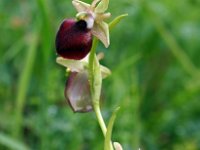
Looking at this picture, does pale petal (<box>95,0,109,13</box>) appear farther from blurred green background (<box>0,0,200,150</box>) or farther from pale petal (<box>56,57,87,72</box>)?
blurred green background (<box>0,0,200,150</box>)

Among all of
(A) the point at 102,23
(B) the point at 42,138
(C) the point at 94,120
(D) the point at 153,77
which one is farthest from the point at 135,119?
(A) the point at 102,23

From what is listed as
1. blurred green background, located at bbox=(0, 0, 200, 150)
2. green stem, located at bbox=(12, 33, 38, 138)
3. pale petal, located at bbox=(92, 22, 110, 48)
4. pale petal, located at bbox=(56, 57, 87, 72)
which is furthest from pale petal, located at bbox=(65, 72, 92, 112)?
green stem, located at bbox=(12, 33, 38, 138)

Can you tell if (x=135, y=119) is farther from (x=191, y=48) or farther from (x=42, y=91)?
(x=191, y=48)

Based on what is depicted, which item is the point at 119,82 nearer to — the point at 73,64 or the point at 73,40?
the point at 73,64

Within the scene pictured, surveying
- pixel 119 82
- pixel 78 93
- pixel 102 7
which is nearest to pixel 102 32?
pixel 102 7

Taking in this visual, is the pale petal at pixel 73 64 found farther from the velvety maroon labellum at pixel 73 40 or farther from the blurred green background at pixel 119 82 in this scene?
the blurred green background at pixel 119 82

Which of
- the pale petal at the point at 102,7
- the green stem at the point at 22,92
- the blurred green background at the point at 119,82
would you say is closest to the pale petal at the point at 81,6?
the pale petal at the point at 102,7
